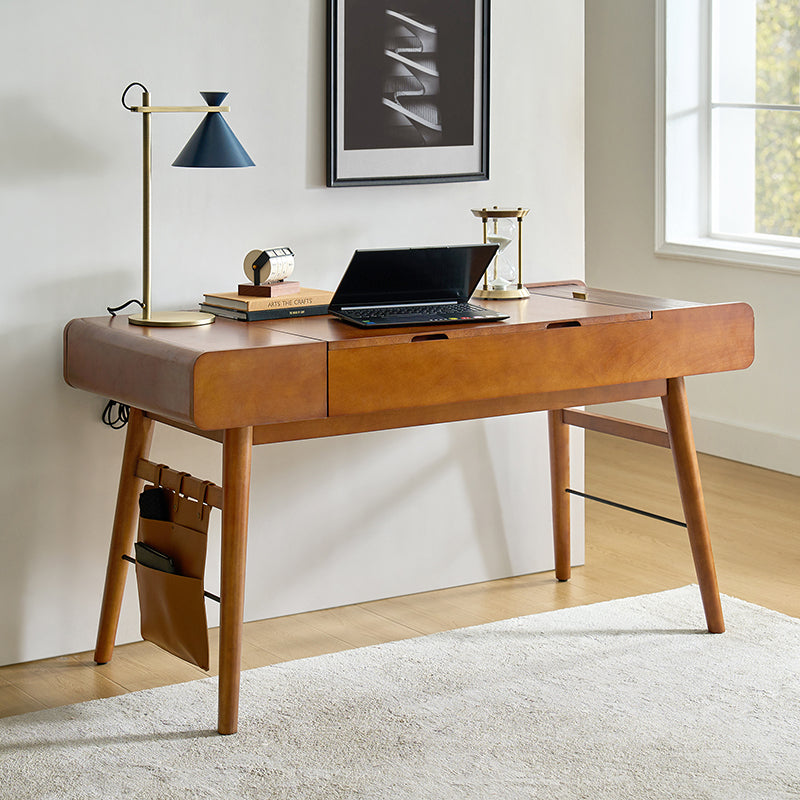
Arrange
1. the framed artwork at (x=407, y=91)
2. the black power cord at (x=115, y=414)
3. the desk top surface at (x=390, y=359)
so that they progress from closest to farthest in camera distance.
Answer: the desk top surface at (x=390, y=359) < the black power cord at (x=115, y=414) < the framed artwork at (x=407, y=91)

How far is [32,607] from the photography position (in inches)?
120

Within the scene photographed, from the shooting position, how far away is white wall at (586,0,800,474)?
4914 millimetres

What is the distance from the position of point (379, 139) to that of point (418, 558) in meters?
1.14

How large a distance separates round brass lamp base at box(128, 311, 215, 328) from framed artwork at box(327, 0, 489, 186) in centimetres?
58

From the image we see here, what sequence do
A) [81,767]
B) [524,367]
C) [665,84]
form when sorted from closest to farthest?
[81,767] < [524,367] < [665,84]

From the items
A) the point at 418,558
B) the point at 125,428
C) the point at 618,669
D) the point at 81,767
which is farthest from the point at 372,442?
the point at 81,767

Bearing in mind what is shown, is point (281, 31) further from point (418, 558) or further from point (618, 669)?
point (618, 669)

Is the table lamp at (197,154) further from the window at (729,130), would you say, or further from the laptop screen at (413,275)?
the window at (729,130)

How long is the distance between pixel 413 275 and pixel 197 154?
1.78 feet

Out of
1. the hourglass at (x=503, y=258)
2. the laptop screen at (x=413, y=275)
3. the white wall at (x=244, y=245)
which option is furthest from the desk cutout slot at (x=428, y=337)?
the white wall at (x=244, y=245)

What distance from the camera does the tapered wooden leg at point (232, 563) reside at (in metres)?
2.60

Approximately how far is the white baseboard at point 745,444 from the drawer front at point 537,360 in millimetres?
1790

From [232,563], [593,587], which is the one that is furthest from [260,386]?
[593,587]

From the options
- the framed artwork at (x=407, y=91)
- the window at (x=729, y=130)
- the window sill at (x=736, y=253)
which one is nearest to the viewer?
the framed artwork at (x=407, y=91)
